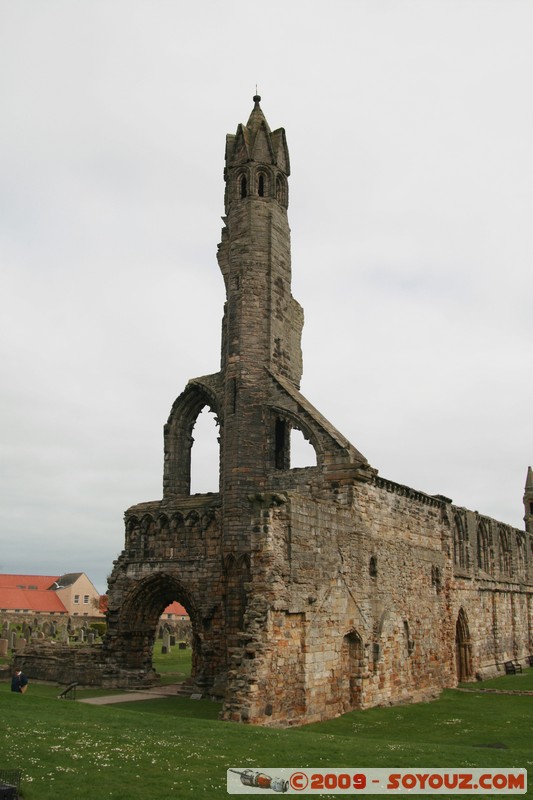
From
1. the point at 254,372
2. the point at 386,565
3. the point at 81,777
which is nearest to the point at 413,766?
the point at 81,777

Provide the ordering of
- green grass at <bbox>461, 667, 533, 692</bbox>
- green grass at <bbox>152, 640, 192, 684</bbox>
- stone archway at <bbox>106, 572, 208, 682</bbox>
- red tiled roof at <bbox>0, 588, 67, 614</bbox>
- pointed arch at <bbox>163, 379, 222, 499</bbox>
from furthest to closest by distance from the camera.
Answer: red tiled roof at <bbox>0, 588, 67, 614</bbox> < green grass at <bbox>152, 640, 192, 684</bbox> < pointed arch at <bbox>163, 379, 222, 499</bbox> < green grass at <bbox>461, 667, 533, 692</bbox> < stone archway at <bbox>106, 572, 208, 682</bbox>

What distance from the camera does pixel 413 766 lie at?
10508 millimetres

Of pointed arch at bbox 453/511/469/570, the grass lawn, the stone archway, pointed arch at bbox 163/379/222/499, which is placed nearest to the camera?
the grass lawn

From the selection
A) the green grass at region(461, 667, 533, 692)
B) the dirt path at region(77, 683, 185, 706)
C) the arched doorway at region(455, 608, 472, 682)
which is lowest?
the green grass at region(461, 667, 533, 692)

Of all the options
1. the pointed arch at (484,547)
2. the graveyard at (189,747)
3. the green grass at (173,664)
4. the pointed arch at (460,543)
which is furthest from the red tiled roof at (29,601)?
the graveyard at (189,747)

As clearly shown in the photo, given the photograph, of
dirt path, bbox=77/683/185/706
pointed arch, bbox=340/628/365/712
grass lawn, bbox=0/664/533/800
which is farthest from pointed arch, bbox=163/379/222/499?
grass lawn, bbox=0/664/533/800

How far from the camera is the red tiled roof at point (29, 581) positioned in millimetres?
73562

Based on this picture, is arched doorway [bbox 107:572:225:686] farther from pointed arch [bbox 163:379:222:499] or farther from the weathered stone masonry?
pointed arch [bbox 163:379:222:499]

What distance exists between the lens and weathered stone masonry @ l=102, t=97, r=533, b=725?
1652 cm

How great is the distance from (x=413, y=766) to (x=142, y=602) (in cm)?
1620

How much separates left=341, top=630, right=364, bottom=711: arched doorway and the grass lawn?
984 millimetres

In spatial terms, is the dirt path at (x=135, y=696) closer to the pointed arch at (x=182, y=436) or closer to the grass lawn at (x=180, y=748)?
the grass lawn at (x=180, y=748)

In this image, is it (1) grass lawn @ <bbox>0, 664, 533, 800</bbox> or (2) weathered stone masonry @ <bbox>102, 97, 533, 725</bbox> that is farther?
(2) weathered stone masonry @ <bbox>102, 97, 533, 725</bbox>

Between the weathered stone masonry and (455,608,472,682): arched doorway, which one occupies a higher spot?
the weathered stone masonry
